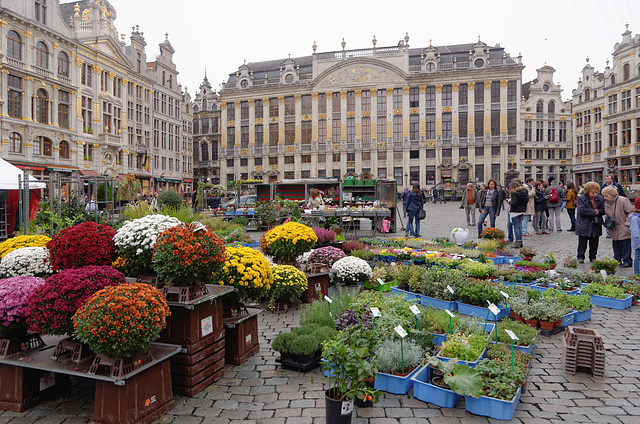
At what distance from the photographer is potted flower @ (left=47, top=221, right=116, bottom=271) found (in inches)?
194

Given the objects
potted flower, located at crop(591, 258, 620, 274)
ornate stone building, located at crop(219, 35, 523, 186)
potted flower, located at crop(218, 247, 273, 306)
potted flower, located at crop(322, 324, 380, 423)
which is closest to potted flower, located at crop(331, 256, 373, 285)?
potted flower, located at crop(218, 247, 273, 306)

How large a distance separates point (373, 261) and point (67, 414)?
7.74m

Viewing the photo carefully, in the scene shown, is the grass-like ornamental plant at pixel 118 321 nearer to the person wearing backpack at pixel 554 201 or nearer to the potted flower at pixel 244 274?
the potted flower at pixel 244 274

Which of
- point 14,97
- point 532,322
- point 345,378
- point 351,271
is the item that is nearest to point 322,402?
point 345,378

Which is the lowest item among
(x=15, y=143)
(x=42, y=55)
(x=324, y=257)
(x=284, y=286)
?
(x=284, y=286)

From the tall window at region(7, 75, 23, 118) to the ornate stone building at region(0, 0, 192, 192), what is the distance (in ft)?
0.23

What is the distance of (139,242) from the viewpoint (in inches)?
197

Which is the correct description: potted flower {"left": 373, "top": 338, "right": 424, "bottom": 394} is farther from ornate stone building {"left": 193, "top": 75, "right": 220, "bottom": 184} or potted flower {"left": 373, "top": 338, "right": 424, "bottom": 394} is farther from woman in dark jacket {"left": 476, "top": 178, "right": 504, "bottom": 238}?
ornate stone building {"left": 193, "top": 75, "right": 220, "bottom": 184}

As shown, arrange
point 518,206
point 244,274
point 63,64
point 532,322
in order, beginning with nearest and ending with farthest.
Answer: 1. point 244,274
2. point 532,322
3. point 518,206
4. point 63,64

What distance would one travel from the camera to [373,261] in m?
10.8

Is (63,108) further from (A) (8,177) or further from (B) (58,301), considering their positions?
(B) (58,301)

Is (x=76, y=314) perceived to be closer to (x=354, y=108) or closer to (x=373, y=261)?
(x=373, y=261)

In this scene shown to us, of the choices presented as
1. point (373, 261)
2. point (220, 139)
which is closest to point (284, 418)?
point (373, 261)

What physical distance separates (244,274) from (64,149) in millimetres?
38495
